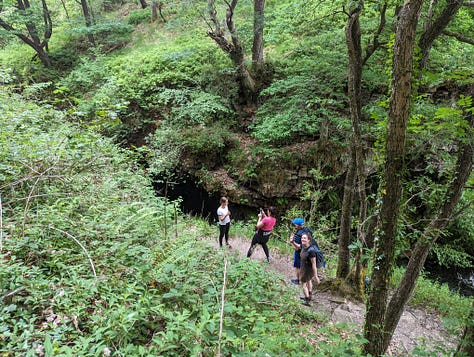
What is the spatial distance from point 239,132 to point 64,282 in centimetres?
1164

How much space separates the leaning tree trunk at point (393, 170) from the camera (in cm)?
284

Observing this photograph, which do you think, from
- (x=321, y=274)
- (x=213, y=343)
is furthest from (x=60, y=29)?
(x=213, y=343)

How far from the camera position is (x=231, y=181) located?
12.9 m

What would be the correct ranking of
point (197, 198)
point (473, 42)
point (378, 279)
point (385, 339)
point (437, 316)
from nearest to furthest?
point (378, 279) → point (385, 339) → point (473, 42) → point (437, 316) → point (197, 198)

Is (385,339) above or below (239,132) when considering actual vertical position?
below

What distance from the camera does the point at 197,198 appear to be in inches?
542

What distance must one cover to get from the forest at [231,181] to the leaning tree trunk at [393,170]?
1 cm

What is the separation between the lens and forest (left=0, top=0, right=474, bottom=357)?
2777 mm

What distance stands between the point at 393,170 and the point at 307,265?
12.4 ft

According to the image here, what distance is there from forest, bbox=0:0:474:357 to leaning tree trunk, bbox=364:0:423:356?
1 cm

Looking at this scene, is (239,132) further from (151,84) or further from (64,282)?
(64,282)

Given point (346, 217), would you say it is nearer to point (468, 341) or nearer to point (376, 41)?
point (468, 341)

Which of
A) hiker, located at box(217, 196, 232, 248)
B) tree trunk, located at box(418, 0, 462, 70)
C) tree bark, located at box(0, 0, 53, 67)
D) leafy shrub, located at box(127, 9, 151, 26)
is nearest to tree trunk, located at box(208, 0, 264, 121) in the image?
hiker, located at box(217, 196, 232, 248)

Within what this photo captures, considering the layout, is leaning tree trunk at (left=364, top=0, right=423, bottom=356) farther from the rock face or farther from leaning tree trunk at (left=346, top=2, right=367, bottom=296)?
the rock face
